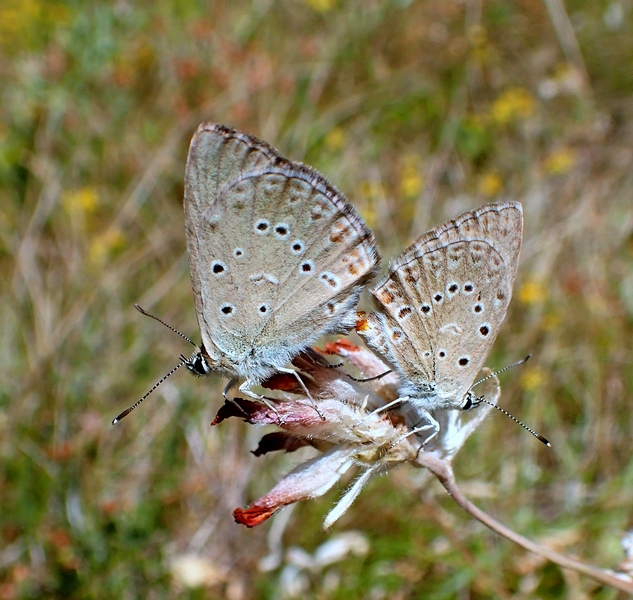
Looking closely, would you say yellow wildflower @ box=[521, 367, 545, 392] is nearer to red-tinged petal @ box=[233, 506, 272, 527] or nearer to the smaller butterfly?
the smaller butterfly

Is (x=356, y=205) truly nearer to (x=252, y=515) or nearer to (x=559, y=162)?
(x=559, y=162)

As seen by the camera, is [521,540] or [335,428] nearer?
[521,540]

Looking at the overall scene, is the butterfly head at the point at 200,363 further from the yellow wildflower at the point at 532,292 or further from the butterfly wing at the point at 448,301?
the yellow wildflower at the point at 532,292

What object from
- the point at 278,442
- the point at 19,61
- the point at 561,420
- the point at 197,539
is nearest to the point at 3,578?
the point at 197,539

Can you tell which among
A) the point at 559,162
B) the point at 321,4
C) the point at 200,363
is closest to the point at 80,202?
the point at 321,4

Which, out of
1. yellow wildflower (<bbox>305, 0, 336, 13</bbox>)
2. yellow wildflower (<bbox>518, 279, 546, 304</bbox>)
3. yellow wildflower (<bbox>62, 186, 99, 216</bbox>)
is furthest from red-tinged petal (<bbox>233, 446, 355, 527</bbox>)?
yellow wildflower (<bbox>305, 0, 336, 13</bbox>)

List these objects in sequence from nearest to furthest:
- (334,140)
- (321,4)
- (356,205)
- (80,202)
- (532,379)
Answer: (532,379) < (80,202) < (356,205) < (334,140) < (321,4)

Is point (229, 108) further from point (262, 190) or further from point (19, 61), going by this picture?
point (262, 190)
